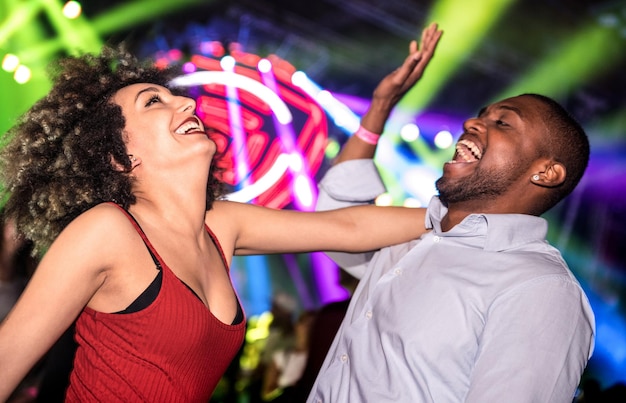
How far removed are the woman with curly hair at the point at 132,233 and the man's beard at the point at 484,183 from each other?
0.80ft

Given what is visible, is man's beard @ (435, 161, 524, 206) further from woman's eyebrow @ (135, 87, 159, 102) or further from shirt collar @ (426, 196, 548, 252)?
woman's eyebrow @ (135, 87, 159, 102)

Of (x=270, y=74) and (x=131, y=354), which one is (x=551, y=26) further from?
(x=131, y=354)

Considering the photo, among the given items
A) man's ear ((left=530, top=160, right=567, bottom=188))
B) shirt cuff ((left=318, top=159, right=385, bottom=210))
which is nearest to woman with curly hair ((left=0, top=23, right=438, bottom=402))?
shirt cuff ((left=318, top=159, right=385, bottom=210))

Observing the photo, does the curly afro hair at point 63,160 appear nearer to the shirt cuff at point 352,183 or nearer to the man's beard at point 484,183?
the shirt cuff at point 352,183

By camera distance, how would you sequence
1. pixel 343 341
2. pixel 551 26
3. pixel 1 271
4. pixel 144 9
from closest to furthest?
pixel 343 341, pixel 1 271, pixel 144 9, pixel 551 26

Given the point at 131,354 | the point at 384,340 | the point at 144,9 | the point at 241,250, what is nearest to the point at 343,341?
the point at 384,340

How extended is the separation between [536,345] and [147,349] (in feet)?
3.12

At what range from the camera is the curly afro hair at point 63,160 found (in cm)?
173

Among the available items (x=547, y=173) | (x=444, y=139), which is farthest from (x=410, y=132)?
(x=547, y=173)

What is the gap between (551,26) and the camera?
6840 mm

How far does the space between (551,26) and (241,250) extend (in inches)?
233

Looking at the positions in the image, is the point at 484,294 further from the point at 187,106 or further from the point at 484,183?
the point at 187,106

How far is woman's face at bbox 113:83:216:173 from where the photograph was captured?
70.2 inches

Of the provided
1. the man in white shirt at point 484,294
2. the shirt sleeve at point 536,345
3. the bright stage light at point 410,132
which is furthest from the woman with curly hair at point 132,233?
the bright stage light at point 410,132
